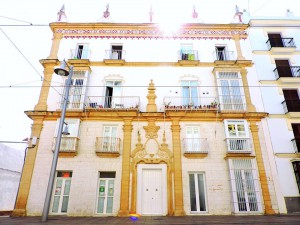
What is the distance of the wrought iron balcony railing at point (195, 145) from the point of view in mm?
12777

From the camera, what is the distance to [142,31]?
17.0 meters

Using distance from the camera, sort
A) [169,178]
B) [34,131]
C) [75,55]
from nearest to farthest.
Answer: [169,178] → [34,131] → [75,55]

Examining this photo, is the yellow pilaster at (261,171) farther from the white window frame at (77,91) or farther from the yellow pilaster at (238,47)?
the white window frame at (77,91)

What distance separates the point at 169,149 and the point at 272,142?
6.97 metres

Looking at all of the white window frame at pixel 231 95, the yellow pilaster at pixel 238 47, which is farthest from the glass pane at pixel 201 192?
the yellow pilaster at pixel 238 47

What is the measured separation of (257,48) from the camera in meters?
16.3

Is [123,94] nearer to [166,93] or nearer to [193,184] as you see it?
[166,93]

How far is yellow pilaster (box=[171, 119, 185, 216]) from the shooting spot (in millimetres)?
11609

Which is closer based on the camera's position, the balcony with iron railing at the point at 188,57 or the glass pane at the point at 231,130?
the glass pane at the point at 231,130

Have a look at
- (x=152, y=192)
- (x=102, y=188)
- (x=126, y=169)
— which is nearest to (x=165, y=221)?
(x=152, y=192)

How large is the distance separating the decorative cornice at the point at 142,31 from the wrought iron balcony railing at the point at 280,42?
2065 mm

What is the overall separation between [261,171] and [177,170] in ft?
17.4

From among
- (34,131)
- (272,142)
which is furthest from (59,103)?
(272,142)

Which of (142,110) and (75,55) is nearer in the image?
(142,110)
